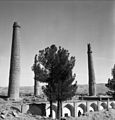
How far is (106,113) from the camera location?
25.2 m

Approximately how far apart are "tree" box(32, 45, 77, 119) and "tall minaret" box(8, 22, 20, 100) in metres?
10.9

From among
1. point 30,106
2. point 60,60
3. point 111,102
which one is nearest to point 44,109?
point 30,106

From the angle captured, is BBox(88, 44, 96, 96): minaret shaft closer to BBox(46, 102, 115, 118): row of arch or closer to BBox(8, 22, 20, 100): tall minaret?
BBox(46, 102, 115, 118): row of arch

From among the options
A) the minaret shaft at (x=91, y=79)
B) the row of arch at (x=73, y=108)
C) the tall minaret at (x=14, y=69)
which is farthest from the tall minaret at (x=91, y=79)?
the tall minaret at (x=14, y=69)

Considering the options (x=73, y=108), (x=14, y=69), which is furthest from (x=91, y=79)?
(x=14, y=69)

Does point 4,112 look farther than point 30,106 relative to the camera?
No

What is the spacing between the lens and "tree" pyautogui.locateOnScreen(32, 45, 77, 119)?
19656 millimetres

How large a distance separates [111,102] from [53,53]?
76.3ft

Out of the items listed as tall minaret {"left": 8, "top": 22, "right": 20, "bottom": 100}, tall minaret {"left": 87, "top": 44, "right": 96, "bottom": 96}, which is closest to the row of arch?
tall minaret {"left": 87, "top": 44, "right": 96, "bottom": 96}

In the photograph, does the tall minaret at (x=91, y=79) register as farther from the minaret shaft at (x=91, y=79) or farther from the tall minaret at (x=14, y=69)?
the tall minaret at (x=14, y=69)

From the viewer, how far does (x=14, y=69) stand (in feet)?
99.7

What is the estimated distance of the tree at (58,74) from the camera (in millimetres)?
19656

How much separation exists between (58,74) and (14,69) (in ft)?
40.8

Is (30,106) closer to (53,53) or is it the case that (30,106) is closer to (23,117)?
(23,117)
